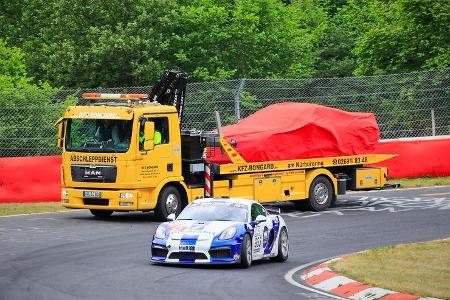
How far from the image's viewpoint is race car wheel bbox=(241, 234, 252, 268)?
64.1 ft

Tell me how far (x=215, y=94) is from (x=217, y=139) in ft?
15.1

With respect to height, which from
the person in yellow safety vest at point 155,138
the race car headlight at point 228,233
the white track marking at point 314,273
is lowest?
the white track marking at point 314,273

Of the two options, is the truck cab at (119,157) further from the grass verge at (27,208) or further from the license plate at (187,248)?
the license plate at (187,248)

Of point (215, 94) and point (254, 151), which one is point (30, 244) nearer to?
point (254, 151)

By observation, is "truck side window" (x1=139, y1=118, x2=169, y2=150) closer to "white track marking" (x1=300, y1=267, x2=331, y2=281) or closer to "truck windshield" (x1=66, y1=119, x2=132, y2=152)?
"truck windshield" (x1=66, y1=119, x2=132, y2=152)

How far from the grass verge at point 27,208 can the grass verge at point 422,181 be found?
10861mm

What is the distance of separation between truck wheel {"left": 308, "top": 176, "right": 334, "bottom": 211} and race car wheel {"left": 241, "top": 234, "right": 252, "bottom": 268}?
10.6 metres

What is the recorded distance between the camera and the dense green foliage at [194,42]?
152ft

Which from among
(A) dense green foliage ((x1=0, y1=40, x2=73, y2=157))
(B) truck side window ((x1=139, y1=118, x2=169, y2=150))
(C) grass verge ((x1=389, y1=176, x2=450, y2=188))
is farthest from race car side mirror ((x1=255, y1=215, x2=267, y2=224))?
(C) grass verge ((x1=389, y1=176, x2=450, y2=188))

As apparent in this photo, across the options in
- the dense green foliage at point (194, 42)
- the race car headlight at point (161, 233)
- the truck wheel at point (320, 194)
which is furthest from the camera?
the dense green foliage at point (194, 42)

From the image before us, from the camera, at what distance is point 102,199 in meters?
27.3

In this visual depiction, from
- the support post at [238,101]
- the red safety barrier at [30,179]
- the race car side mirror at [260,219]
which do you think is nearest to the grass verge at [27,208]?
the red safety barrier at [30,179]

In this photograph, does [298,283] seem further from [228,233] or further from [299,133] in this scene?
[299,133]

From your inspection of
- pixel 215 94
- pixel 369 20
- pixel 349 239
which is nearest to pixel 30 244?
pixel 349 239
